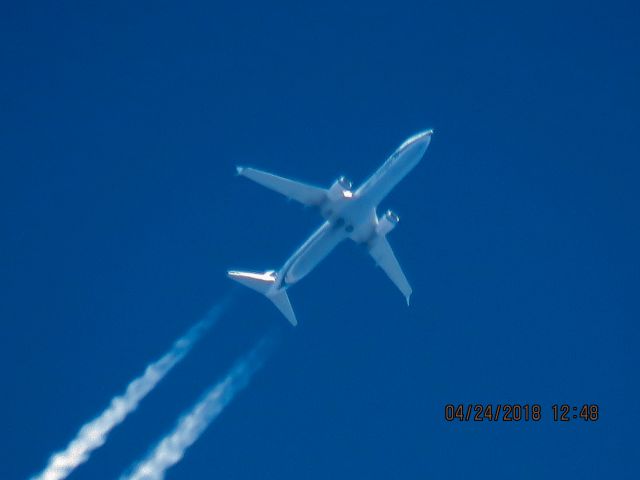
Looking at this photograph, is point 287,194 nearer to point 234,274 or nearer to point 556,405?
point 234,274

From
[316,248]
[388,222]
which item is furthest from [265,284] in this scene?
[388,222]

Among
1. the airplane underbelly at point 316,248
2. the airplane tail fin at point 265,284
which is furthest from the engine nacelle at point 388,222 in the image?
the airplane tail fin at point 265,284

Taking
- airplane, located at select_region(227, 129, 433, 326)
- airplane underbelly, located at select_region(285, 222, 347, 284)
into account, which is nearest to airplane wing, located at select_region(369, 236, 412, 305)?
airplane, located at select_region(227, 129, 433, 326)

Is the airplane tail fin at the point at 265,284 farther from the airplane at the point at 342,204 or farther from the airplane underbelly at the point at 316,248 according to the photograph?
the airplane underbelly at the point at 316,248

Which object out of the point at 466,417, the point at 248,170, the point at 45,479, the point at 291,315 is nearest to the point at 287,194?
the point at 248,170

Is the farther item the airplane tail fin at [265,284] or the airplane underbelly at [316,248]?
the airplane tail fin at [265,284]

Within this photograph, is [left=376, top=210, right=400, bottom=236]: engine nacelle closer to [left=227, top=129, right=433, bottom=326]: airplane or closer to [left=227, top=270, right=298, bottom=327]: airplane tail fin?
[left=227, top=129, right=433, bottom=326]: airplane

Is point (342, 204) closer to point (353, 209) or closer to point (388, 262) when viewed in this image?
point (353, 209)
